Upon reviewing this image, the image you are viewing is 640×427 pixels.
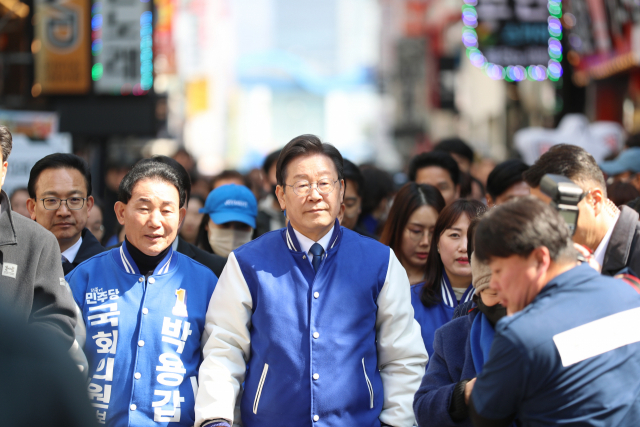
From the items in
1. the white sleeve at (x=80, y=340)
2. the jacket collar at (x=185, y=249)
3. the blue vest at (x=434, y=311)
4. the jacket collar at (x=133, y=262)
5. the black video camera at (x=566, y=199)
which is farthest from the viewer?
the jacket collar at (x=185, y=249)

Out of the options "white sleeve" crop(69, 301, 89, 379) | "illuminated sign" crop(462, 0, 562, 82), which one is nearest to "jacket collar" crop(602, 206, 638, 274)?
"white sleeve" crop(69, 301, 89, 379)

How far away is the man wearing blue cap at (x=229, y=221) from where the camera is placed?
16.2ft

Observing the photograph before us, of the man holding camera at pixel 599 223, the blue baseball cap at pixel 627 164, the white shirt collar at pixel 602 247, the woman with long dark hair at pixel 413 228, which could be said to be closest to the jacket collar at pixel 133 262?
the woman with long dark hair at pixel 413 228

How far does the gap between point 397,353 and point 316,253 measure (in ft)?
1.96

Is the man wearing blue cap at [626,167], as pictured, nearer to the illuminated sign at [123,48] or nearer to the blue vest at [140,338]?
the blue vest at [140,338]

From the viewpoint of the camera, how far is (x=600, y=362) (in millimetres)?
2148

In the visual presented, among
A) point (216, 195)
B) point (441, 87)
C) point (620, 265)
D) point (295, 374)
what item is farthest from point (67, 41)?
point (441, 87)

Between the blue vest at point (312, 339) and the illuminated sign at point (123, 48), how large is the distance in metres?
7.61

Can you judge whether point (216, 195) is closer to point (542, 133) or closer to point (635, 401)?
point (635, 401)

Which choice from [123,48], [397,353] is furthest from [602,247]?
[123,48]

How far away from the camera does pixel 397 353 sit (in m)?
3.16

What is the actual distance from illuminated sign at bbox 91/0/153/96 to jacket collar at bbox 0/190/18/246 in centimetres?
724

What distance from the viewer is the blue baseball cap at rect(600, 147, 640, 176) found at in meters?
6.12

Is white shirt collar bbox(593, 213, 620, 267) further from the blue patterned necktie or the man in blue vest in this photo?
the blue patterned necktie
